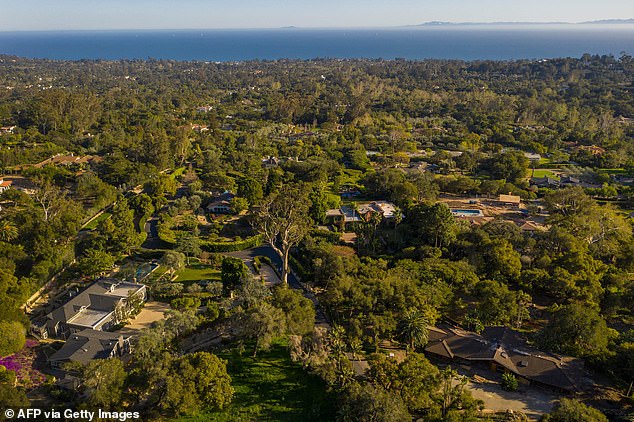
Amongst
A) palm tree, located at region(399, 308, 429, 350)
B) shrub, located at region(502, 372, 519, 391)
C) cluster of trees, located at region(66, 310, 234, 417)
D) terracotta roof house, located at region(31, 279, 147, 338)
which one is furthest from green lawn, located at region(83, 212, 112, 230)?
shrub, located at region(502, 372, 519, 391)

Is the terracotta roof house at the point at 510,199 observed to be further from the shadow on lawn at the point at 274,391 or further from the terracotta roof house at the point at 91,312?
the terracotta roof house at the point at 91,312

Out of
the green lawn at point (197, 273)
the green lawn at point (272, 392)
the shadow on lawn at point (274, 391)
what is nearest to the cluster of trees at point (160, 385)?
the green lawn at point (272, 392)

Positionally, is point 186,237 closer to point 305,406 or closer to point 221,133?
point 305,406

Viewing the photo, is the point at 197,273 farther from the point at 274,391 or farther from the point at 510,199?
the point at 510,199

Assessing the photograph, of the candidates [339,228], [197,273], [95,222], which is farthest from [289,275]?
[95,222]

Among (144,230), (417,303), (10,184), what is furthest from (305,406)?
(10,184)

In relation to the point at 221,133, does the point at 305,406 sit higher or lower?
lower
